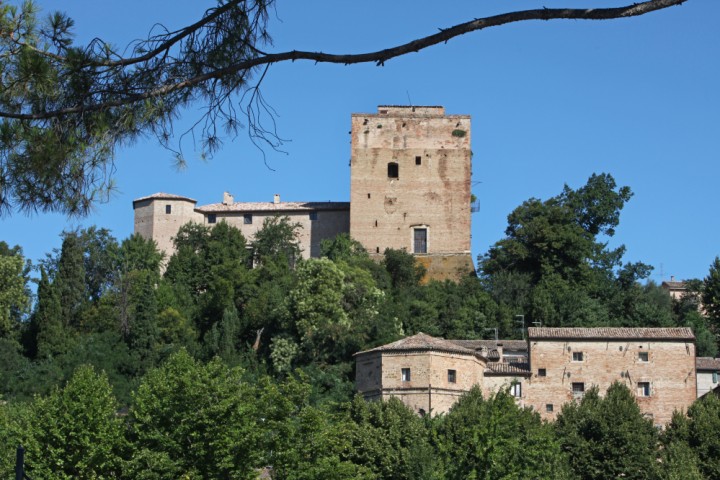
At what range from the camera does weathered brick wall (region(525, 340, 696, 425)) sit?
4923cm

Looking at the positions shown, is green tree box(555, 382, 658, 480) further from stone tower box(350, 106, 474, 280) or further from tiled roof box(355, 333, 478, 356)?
stone tower box(350, 106, 474, 280)

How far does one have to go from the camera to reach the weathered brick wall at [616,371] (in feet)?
162

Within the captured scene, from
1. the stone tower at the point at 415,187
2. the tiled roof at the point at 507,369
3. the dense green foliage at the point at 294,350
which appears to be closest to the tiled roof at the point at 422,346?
the tiled roof at the point at 507,369

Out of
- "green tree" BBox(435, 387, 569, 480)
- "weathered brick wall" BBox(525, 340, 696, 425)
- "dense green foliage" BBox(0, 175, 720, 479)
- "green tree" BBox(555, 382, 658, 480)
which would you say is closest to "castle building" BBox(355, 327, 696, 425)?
"weathered brick wall" BBox(525, 340, 696, 425)

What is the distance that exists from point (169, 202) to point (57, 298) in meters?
12.0

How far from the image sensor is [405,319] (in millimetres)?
58500

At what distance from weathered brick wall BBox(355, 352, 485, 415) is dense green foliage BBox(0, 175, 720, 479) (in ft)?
5.48

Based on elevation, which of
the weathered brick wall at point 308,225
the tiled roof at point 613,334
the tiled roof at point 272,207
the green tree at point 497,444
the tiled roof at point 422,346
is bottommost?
the green tree at point 497,444

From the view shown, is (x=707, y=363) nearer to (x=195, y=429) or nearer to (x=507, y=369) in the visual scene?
(x=507, y=369)

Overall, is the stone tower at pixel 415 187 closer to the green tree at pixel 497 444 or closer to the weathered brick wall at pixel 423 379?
the weathered brick wall at pixel 423 379

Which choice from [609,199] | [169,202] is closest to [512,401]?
[609,199]

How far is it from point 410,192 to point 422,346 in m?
18.3

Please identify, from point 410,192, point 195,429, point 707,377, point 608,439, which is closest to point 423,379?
point 608,439

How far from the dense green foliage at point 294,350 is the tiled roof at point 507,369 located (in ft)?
12.1
